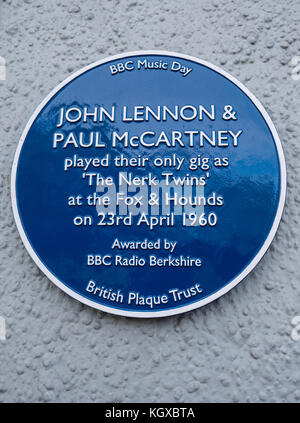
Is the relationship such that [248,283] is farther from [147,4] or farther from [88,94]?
[147,4]

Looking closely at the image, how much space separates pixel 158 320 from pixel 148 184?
0.73m

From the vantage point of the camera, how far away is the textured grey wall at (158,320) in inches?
83.8

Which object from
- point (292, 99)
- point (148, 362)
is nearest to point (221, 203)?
point (292, 99)

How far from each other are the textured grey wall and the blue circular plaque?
0.12 m

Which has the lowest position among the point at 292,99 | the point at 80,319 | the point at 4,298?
the point at 80,319

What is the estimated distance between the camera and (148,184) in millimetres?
2277

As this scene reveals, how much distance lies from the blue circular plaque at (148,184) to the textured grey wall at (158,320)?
4.8 inches

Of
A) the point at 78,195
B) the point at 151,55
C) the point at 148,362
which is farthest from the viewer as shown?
the point at 151,55

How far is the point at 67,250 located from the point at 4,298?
0.45m

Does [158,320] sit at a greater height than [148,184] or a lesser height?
lesser

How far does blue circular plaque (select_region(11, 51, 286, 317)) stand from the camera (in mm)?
2182

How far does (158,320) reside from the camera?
7.20ft

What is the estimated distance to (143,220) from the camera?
7.37ft

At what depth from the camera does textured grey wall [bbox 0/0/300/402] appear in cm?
213
